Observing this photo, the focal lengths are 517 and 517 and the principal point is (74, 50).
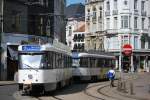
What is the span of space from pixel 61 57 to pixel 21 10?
84.4 feet

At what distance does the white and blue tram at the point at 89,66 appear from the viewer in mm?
49844

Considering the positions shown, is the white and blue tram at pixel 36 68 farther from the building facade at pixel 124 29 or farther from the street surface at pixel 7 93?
the building facade at pixel 124 29

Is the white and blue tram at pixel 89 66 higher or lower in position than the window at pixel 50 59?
lower

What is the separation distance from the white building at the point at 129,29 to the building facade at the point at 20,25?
3308 cm

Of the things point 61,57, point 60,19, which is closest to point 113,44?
point 60,19

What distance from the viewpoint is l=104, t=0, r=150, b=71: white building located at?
338ft

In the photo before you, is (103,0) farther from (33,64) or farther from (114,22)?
(33,64)

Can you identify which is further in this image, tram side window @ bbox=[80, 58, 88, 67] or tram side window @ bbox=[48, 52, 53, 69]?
tram side window @ bbox=[80, 58, 88, 67]

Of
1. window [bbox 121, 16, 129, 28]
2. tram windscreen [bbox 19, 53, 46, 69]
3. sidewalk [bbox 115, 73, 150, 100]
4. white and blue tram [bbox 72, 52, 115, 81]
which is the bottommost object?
sidewalk [bbox 115, 73, 150, 100]

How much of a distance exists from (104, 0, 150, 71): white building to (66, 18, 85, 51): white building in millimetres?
14513

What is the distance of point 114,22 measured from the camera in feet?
343

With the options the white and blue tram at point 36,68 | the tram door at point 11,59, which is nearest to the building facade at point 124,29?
the tram door at point 11,59

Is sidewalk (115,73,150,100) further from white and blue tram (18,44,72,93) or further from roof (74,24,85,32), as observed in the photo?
roof (74,24,85,32)

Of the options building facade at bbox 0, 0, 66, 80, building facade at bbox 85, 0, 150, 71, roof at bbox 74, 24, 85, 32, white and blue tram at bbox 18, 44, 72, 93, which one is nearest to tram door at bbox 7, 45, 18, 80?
building facade at bbox 0, 0, 66, 80
